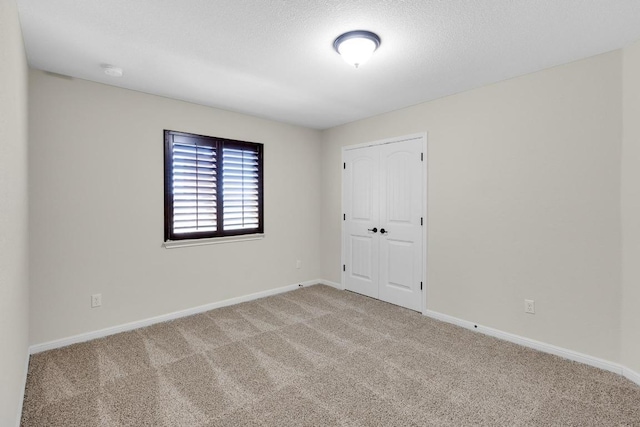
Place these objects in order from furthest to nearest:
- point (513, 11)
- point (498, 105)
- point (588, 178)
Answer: point (498, 105) < point (588, 178) < point (513, 11)

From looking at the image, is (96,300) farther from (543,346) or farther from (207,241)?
(543,346)

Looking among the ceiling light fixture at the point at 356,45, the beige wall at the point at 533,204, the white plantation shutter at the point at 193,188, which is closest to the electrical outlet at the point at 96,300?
the white plantation shutter at the point at 193,188

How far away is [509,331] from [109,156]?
421 centimetres

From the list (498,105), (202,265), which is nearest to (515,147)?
(498,105)

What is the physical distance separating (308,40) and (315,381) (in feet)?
8.05

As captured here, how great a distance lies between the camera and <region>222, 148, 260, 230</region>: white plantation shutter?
12.9 ft

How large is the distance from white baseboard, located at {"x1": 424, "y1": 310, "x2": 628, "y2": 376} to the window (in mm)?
2640

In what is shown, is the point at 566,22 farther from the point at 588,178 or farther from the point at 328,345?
the point at 328,345

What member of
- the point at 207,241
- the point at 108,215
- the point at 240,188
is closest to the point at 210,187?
the point at 240,188

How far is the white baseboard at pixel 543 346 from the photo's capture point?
8.01 feet

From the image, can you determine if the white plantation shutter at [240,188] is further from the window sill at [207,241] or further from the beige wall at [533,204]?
the beige wall at [533,204]

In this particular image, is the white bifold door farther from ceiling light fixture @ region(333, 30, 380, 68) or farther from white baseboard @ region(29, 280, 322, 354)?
ceiling light fixture @ region(333, 30, 380, 68)

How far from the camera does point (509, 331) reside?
300 centimetres

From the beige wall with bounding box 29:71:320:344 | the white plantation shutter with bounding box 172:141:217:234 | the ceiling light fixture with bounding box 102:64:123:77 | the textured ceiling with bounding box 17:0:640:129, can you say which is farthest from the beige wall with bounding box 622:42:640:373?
the ceiling light fixture with bounding box 102:64:123:77
